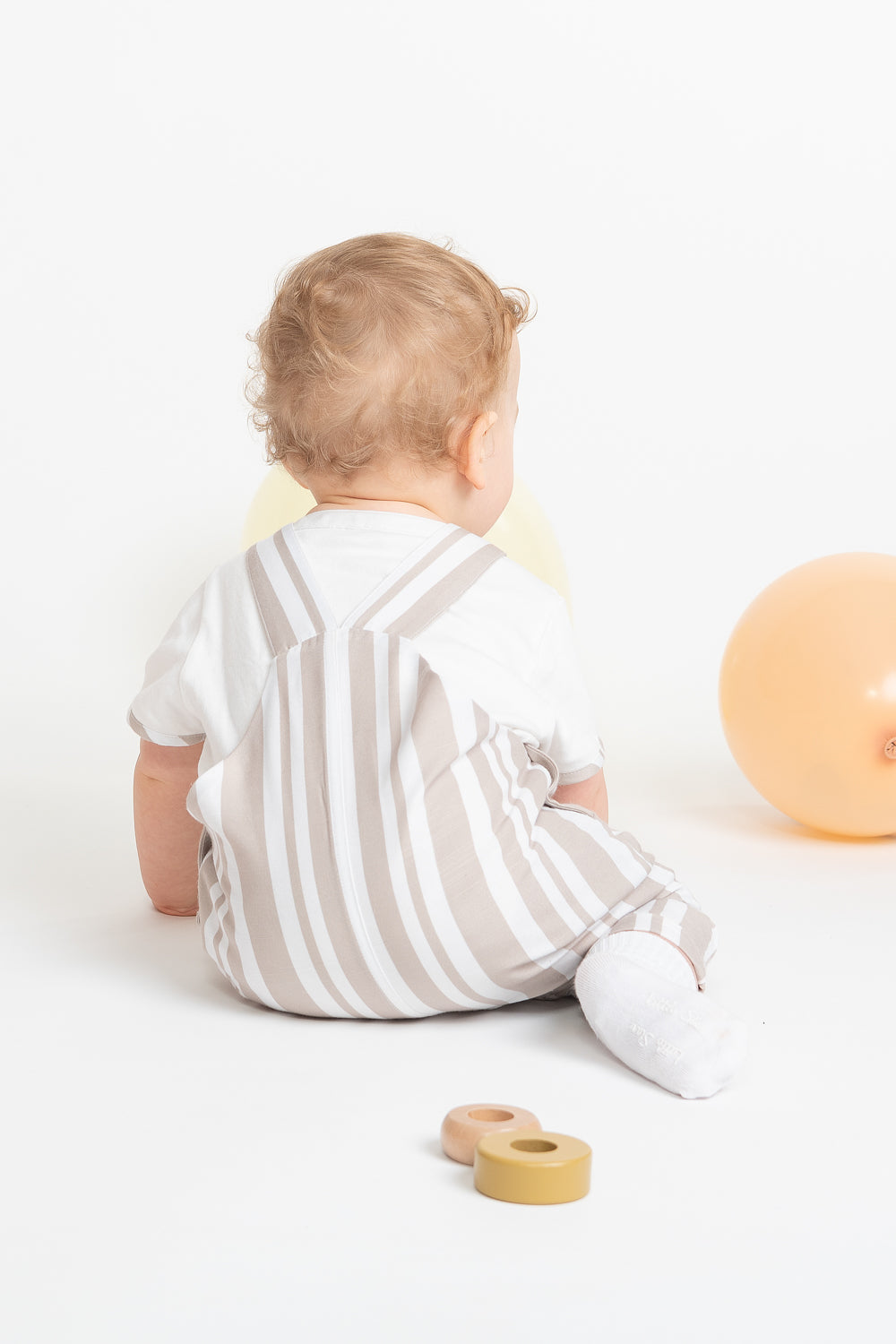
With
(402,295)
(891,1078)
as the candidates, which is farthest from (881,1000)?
(402,295)

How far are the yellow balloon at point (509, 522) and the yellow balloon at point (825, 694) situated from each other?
416 millimetres

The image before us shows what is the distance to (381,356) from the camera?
1478 mm

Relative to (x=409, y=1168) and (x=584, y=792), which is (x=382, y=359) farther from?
(x=409, y=1168)

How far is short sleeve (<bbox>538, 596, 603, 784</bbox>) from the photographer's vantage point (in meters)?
1.51

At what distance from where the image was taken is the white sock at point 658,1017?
126 centimetres

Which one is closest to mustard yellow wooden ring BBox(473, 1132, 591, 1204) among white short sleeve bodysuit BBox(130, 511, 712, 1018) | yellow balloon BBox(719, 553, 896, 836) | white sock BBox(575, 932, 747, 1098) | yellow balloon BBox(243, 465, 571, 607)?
white sock BBox(575, 932, 747, 1098)

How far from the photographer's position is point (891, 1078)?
1308 mm

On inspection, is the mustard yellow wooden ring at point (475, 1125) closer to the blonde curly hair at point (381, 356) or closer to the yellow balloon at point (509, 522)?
the blonde curly hair at point (381, 356)

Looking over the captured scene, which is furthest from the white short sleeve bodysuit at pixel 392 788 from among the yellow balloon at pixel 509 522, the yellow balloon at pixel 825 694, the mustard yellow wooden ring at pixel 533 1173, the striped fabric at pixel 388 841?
the yellow balloon at pixel 509 522

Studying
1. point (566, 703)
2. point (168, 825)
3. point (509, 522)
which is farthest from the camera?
point (509, 522)

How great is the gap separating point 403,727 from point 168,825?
47cm

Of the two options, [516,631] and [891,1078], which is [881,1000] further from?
[516,631]

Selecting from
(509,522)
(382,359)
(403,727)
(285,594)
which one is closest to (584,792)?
(403,727)

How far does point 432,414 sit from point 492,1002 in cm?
61
